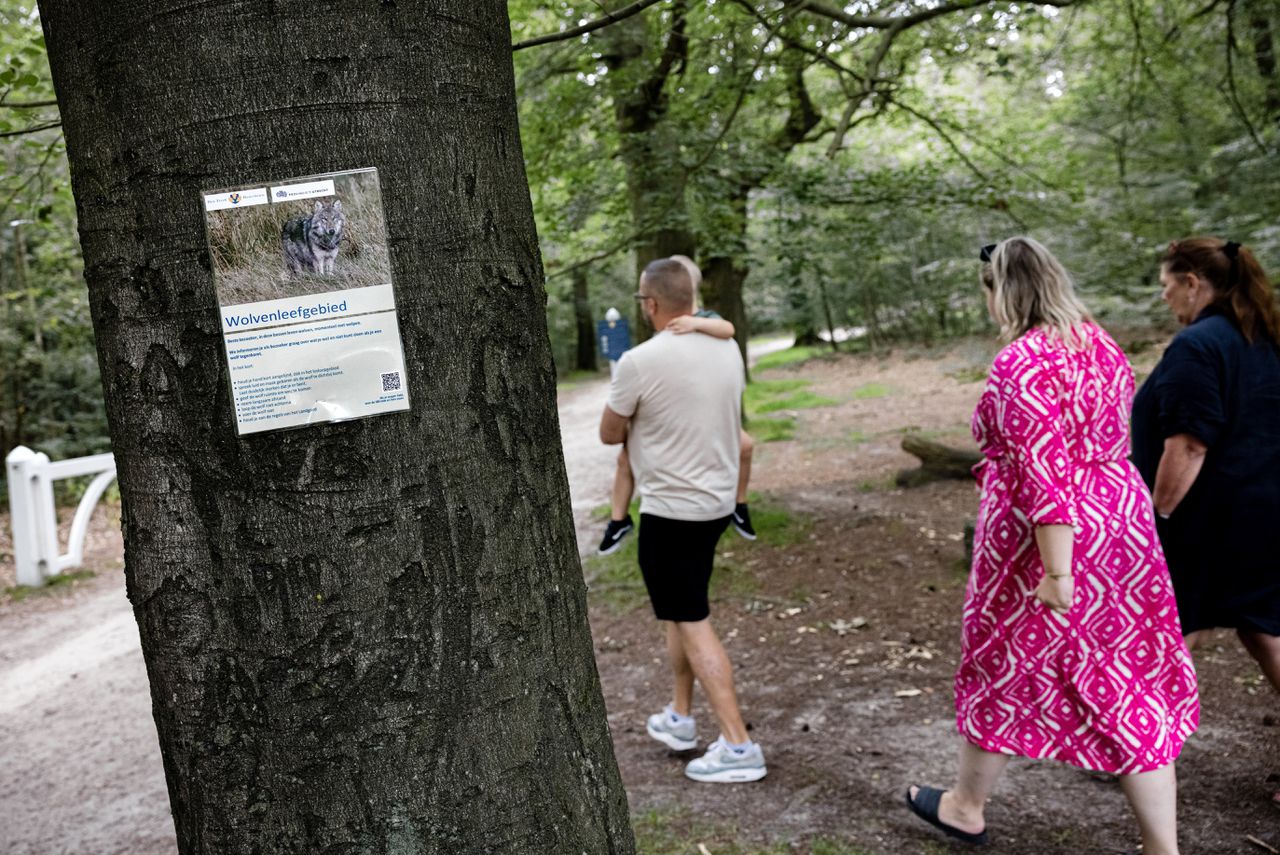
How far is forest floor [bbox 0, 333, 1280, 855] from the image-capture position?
11.7 ft

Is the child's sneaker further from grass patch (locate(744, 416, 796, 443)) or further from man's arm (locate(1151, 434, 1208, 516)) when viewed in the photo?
grass patch (locate(744, 416, 796, 443))

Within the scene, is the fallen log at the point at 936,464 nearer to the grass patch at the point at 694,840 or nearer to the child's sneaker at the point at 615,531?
the child's sneaker at the point at 615,531

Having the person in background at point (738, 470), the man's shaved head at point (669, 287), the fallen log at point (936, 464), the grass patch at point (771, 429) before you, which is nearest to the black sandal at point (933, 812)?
the person in background at point (738, 470)

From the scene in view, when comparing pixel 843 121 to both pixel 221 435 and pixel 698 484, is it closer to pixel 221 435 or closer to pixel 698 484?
pixel 698 484

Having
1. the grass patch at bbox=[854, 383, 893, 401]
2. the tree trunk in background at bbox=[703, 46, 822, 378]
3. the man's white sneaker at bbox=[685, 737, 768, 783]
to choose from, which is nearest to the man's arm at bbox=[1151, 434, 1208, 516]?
the man's white sneaker at bbox=[685, 737, 768, 783]

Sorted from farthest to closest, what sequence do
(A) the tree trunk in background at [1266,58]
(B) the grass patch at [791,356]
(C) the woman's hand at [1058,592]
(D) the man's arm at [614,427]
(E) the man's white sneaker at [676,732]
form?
(B) the grass patch at [791,356]
(A) the tree trunk in background at [1266,58]
(E) the man's white sneaker at [676,732]
(D) the man's arm at [614,427]
(C) the woman's hand at [1058,592]

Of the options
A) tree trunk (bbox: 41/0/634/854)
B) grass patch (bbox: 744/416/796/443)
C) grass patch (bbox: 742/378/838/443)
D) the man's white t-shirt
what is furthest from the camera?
grass patch (bbox: 742/378/838/443)

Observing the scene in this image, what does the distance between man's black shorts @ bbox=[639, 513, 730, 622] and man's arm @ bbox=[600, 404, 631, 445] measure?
0.35 meters

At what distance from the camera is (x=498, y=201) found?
1.54 meters

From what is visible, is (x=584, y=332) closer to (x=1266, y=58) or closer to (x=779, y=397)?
(x=779, y=397)

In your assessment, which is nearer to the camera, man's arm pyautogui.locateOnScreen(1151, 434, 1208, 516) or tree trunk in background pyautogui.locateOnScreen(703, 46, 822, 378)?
man's arm pyautogui.locateOnScreen(1151, 434, 1208, 516)

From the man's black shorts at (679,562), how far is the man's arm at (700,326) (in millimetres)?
757

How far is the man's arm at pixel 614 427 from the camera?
13.5 ft

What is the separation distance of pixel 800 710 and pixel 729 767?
84cm
